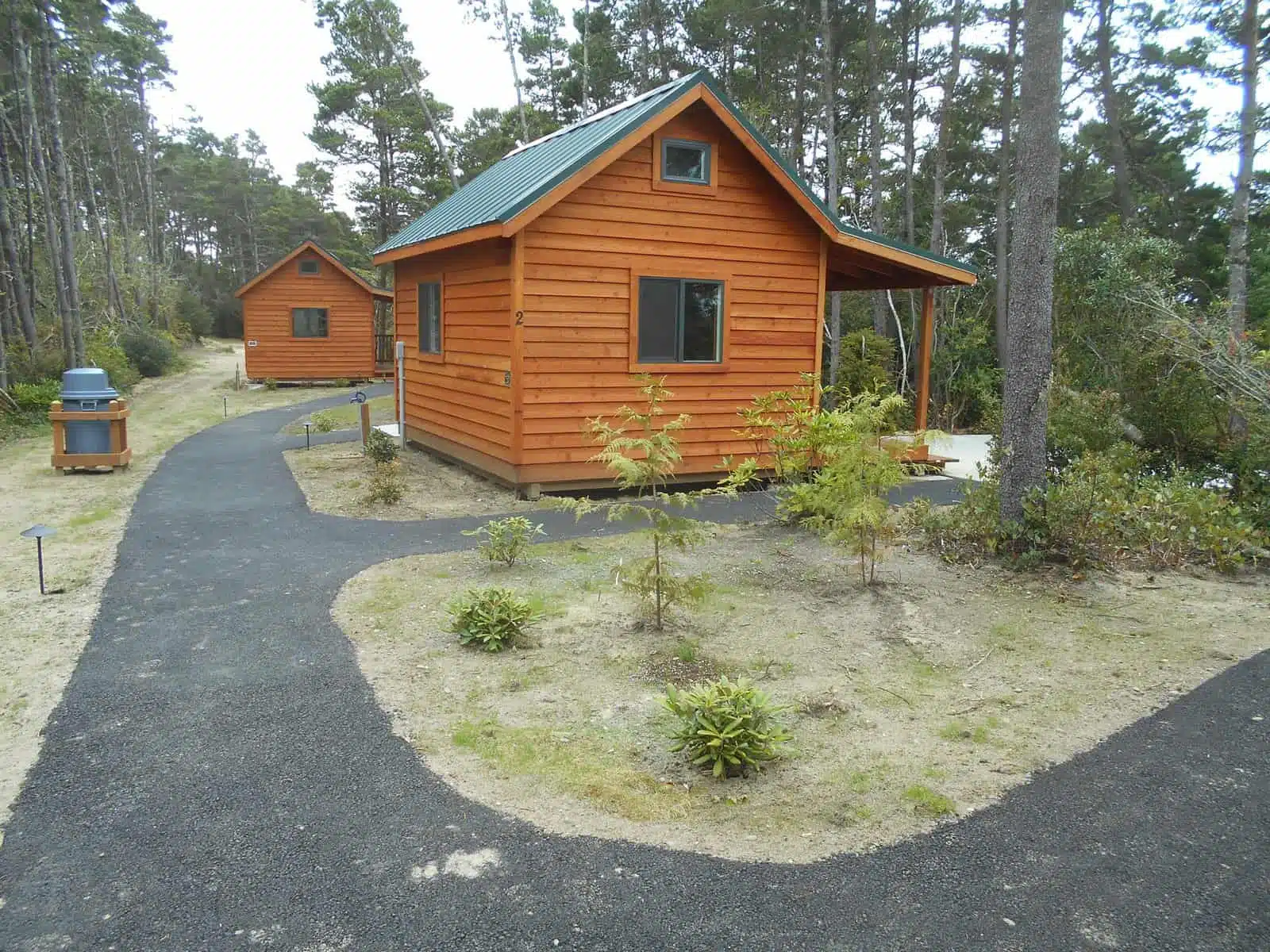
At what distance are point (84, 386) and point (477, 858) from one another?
1085 cm

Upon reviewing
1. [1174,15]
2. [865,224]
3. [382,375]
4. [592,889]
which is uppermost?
[1174,15]

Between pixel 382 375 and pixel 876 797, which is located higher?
pixel 382 375

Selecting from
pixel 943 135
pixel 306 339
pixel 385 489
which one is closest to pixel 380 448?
pixel 385 489

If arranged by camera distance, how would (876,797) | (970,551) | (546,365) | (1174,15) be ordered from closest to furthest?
(876,797), (970,551), (546,365), (1174,15)

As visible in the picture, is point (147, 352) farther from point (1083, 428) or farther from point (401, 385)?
point (1083, 428)

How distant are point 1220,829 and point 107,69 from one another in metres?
49.6

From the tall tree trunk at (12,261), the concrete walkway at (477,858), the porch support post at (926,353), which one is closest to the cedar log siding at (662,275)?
the porch support post at (926,353)

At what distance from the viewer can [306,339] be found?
1042 inches

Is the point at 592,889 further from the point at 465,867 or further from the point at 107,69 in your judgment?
the point at 107,69

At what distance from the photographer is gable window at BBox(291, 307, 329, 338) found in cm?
2617

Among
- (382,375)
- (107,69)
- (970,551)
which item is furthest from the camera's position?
(107,69)

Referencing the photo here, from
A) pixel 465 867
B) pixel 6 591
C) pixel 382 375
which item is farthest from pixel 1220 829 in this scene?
pixel 382 375

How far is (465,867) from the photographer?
3.12m

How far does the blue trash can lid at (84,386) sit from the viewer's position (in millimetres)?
11234
